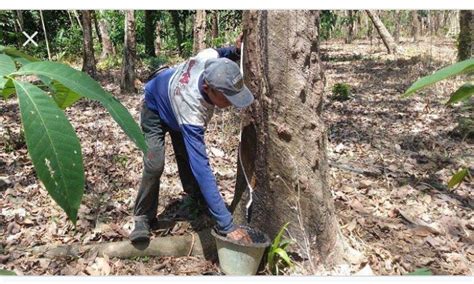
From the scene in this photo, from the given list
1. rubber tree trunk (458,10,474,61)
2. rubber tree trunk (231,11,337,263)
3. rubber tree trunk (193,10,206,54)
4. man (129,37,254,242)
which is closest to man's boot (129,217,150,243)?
man (129,37,254,242)

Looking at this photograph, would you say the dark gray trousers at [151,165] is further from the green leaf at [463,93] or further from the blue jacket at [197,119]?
the green leaf at [463,93]

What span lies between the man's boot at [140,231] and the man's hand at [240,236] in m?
0.68

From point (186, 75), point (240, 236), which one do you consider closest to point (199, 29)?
point (186, 75)

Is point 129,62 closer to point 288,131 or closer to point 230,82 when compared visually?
point 230,82

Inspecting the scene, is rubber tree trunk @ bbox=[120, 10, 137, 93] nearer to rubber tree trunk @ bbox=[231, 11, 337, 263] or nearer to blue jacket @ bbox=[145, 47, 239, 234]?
blue jacket @ bbox=[145, 47, 239, 234]

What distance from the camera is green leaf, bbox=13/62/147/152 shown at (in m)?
0.72

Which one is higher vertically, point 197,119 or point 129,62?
point 197,119

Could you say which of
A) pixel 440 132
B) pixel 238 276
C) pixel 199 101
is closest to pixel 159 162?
pixel 199 101

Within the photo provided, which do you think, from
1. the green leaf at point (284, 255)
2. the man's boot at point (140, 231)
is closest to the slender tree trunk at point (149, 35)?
the man's boot at point (140, 231)

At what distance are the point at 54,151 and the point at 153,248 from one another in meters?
2.58

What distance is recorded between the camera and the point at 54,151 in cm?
63

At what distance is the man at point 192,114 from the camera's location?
102 inches

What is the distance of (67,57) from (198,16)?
21.2 ft

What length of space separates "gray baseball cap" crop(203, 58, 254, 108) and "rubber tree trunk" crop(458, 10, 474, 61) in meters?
7.01
